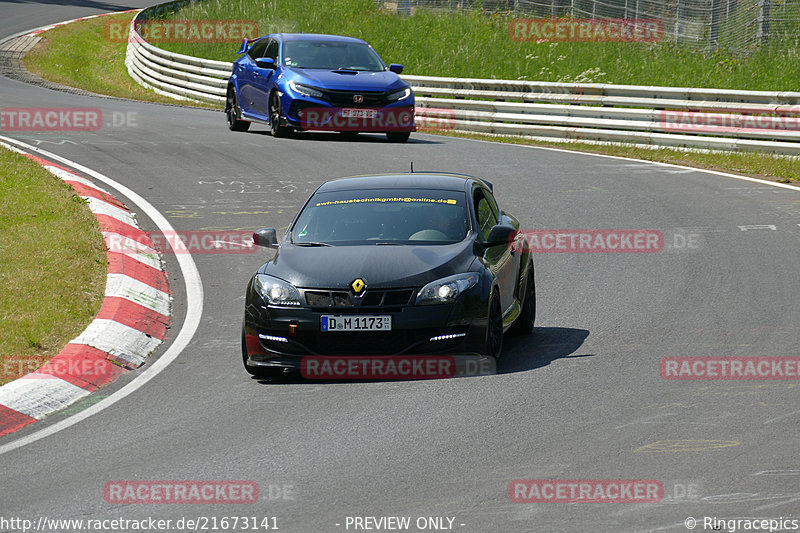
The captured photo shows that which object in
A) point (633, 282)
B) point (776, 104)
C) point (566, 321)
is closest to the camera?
point (566, 321)

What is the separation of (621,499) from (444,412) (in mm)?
1990

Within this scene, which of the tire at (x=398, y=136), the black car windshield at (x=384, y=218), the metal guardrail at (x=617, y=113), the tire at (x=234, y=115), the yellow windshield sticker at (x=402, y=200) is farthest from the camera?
the tire at (x=234, y=115)

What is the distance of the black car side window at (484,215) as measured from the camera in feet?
33.1

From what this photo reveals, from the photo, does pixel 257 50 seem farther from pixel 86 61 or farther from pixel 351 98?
pixel 86 61

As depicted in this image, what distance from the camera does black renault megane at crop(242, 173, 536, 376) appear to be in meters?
8.71

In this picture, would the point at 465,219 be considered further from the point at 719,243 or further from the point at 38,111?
the point at 38,111

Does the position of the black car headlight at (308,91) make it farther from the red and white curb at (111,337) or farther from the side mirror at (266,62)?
the red and white curb at (111,337)

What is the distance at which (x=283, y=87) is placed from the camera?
21.9 meters

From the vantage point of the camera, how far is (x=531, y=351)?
9.70 m

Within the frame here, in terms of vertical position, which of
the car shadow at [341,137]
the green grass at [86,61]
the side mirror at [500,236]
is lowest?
the green grass at [86,61]

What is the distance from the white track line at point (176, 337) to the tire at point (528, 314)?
2731 millimetres

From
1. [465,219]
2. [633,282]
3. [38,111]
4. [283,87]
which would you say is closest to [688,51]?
[283,87]

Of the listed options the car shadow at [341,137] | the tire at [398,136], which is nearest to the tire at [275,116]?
the car shadow at [341,137]

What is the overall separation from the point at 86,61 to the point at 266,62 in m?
21.0
